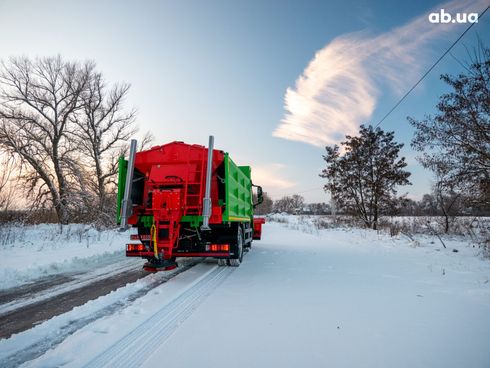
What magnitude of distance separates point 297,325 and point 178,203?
11.2ft

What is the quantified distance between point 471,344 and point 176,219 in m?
4.81

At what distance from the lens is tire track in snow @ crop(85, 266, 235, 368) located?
246 cm

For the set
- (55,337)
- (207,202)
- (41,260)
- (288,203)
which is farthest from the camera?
(288,203)

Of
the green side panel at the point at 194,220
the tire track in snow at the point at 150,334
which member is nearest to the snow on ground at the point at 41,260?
the green side panel at the point at 194,220

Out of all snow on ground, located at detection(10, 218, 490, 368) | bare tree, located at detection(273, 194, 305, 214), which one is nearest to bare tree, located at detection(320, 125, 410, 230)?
snow on ground, located at detection(10, 218, 490, 368)

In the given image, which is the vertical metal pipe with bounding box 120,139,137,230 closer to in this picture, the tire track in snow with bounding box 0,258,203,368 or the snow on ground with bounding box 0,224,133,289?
the tire track in snow with bounding box 0,258,203,368

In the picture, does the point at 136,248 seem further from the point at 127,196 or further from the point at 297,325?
the point at 297,325

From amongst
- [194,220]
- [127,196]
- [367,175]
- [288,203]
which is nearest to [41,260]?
[127,196]

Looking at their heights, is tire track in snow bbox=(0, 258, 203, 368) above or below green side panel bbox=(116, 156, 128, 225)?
below

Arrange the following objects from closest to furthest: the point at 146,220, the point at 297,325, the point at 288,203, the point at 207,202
A: the point at 297,325
the point at 207,202
the point at 146,220
the point at 288,203

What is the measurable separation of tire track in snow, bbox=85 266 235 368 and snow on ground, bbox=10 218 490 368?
0.04 feet

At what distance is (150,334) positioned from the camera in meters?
2.97

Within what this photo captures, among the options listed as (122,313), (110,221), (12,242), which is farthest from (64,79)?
(122,313)

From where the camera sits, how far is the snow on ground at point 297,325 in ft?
8.25
